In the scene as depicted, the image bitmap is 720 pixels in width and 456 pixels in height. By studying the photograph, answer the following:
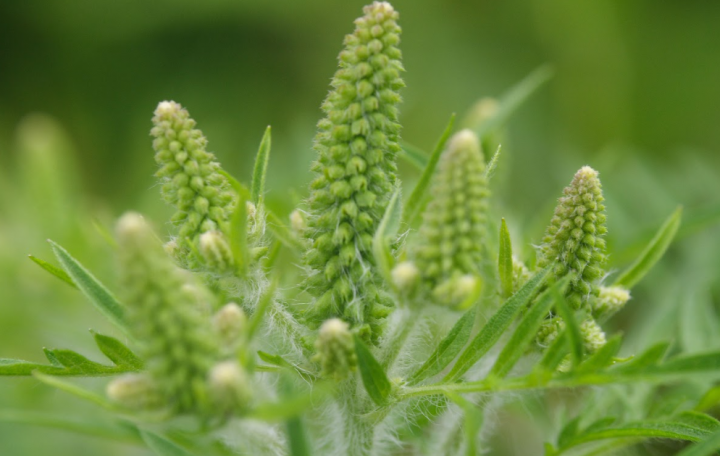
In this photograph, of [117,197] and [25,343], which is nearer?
[25,343]

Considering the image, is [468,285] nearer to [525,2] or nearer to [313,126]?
[313,126]

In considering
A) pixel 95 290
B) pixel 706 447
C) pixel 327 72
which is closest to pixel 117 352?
pixel 95 290

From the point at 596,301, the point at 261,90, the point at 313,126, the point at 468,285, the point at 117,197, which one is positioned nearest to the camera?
the point at 468,285

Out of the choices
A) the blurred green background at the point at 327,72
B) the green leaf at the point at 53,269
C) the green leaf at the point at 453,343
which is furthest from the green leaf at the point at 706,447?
the blurred green background at the point at 327,72

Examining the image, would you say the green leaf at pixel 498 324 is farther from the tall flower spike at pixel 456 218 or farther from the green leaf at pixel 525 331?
the tall flower spike at pixel 456 218

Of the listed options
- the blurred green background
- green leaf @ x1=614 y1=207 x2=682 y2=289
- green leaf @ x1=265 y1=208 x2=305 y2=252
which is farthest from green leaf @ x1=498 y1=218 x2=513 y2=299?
the blurred green background

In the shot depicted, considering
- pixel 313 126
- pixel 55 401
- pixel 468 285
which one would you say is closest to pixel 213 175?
pixel 468 285

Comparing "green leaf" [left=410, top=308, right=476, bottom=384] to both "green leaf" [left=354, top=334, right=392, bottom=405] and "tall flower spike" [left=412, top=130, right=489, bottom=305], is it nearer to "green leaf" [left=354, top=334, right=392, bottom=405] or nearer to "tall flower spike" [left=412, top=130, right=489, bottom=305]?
"green leaf" [left=354, top=334, right=392, bottom=405]

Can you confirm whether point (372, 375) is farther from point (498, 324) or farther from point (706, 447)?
point (706, 447)
